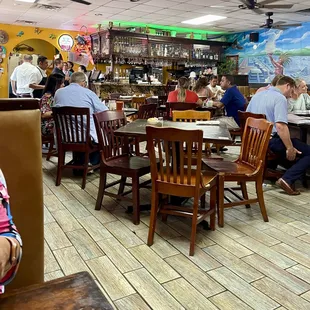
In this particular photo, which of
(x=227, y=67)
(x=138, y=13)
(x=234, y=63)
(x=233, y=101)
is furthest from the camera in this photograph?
(x=227, y=67)

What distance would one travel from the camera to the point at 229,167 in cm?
321

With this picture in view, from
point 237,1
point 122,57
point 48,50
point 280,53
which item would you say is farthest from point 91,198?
point 48,50

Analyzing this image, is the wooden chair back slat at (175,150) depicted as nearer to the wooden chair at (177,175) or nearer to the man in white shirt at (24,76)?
the wooden chair at (177,175)

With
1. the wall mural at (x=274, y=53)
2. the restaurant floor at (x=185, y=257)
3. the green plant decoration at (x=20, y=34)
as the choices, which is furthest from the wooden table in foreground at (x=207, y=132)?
the green plant decoration at (x=20, y=34)

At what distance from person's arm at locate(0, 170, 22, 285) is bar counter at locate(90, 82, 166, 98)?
26.3ft

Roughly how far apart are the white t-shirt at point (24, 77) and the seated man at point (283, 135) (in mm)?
5138

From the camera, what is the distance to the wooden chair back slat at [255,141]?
2.93 m

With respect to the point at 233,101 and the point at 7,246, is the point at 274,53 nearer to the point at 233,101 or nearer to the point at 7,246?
the point at 233,101

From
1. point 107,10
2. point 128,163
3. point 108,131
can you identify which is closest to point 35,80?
point 107,10

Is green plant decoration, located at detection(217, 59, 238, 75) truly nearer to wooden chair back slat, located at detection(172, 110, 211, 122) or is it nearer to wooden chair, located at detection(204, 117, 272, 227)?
wooden chair back slat, located at detection(172, 110, 211, 122)

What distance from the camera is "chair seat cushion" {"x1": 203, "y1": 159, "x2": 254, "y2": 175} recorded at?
3052 millimetres

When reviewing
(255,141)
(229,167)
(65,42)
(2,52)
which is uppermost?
(65,42)

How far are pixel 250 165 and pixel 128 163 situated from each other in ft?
3.83

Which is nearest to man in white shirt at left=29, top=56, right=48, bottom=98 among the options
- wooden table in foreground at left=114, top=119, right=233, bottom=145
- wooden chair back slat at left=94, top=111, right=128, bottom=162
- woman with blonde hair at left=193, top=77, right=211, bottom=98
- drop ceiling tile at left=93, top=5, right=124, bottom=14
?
drop ceiling tile at left=93, top=5, right=124, bottom=14
